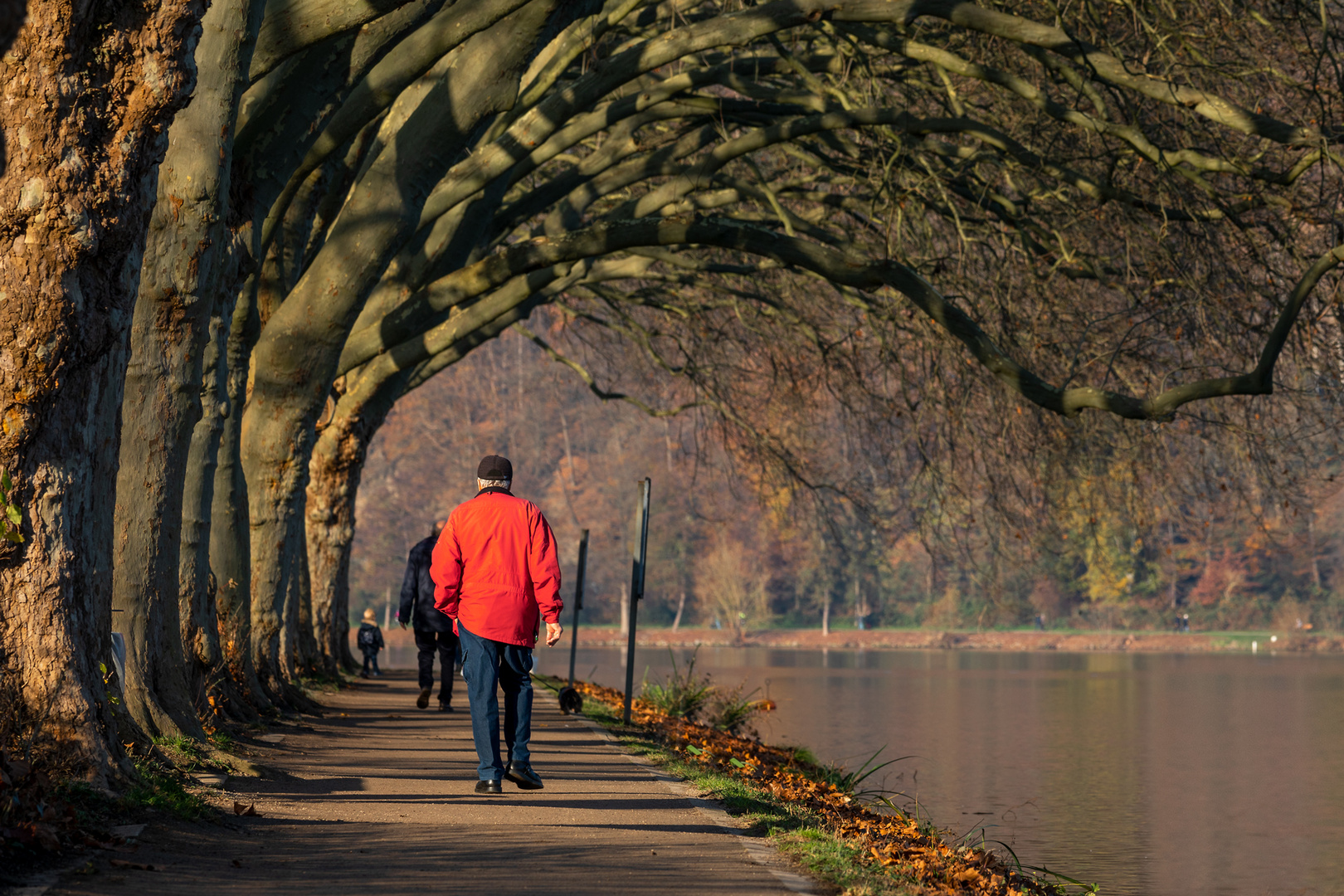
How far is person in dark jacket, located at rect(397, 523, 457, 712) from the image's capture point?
52.6ft

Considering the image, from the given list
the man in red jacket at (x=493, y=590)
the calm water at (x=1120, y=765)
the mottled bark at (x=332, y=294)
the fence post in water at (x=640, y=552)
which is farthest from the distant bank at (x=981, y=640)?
the man in red jacket at (x=493, y=590)

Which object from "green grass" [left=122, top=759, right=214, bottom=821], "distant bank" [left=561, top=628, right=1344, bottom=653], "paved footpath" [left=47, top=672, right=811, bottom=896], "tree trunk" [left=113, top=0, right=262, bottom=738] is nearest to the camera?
"paved footpath" [left=47, top=672, right=811, bottom=896]

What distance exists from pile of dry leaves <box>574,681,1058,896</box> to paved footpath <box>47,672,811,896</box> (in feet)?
2.00

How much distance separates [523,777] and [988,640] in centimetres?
7710

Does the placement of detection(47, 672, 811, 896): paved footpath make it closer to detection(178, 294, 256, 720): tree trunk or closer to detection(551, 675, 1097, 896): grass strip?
detection(551, 675, 1097, 896): grass strip

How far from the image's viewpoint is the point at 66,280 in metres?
7.15

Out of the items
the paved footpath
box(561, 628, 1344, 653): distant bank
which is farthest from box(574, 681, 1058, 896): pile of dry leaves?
box(561, 628, 1344, 653): distant bank

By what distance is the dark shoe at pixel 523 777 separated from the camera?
29.1 ft

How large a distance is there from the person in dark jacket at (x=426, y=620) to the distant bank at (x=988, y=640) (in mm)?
58385

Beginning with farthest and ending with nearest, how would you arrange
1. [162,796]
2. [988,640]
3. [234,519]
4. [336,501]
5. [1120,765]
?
[988,640]
[336,501]
[1120,765]
[234,519]
[162,796]

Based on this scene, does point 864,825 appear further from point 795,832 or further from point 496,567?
point 496,567

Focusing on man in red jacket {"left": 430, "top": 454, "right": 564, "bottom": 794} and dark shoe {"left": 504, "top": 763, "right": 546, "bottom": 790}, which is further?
dark shoe {"left": 504, "top": 763, "right": 546, "bottom": 790}

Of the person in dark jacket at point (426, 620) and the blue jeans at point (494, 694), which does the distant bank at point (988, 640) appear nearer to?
the person in dark jacket at point (426, 620)

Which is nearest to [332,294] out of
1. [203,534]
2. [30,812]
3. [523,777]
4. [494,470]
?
[203,534]
